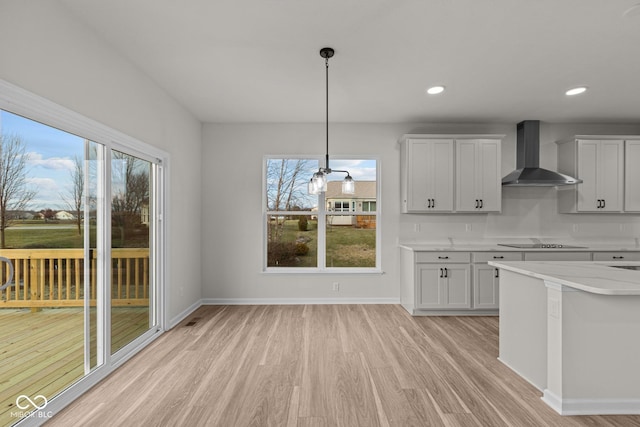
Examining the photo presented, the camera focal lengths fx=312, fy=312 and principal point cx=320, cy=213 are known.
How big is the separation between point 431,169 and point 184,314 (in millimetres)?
3923

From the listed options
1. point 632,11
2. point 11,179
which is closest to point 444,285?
point 632,11

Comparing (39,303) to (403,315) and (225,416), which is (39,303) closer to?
(225,416)

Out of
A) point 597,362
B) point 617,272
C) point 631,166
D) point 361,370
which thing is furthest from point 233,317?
point 631,166

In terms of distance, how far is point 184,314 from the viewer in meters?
4.10

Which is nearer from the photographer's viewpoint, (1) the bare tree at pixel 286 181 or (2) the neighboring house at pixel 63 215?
(2) the neighboring house at pixel 63 215

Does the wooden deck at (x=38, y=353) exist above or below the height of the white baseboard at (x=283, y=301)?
above

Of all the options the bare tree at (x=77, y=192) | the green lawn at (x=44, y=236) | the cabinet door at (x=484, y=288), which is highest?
the bare tree at (x=77, y=192)

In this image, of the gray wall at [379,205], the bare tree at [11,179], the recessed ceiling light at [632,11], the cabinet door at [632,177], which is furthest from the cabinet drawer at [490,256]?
the bare tree at [11,179]

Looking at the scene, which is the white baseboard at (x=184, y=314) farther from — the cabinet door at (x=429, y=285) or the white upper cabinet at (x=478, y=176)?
the white upper cabinet at (x=478, y=176)

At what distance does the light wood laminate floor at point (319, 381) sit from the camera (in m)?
2.05

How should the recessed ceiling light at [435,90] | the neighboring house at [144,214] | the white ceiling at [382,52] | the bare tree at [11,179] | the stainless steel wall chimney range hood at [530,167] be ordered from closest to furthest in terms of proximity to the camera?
the bare tree at [11,179] → the white ceiling at [382,52] → the neighboring house at [144,214] → the recessed ceiling light at [435,90] → the stainless steel wall chimney range hood at [530,167]

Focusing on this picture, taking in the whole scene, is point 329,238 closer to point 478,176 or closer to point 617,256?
point 478,176

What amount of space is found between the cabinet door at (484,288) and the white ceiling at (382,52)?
216cm

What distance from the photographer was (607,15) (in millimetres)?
2219
